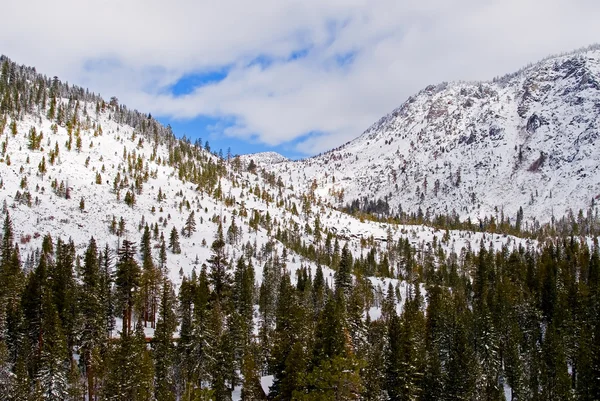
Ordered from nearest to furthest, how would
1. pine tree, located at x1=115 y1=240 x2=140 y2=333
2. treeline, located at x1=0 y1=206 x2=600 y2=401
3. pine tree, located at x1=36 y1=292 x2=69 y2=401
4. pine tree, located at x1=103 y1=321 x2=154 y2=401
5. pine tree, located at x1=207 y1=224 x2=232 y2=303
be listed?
pine tree, located at x1=36 y1=292 x2=69 y2=401, treeline, located at x1=0 y1=206 x2=600 y2=401, pine tree, located at x1=103 y1=321 x2=154 y2=401, pine tree, located at x1=207 y1=224 x2=232 y2=303, pine tree, located at x1=115 y1=240 x2=140 y2=333

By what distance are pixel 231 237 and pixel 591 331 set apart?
141 metres

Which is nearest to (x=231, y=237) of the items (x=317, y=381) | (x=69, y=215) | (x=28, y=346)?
(x=69, y=215)

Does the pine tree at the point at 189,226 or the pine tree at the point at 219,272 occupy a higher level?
the pine tree at the point at 189,226

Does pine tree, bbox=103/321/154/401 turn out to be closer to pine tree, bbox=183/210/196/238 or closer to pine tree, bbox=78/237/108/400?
pine tree, bbox=78/237/108/400

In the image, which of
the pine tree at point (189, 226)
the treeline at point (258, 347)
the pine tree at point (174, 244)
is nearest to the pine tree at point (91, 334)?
the treeline at point (258, 347)

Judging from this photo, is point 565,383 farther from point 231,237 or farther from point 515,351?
point 231,237

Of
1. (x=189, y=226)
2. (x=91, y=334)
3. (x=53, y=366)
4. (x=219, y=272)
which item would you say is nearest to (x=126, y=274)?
(x=91, y=334)

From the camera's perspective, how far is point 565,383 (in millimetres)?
62906

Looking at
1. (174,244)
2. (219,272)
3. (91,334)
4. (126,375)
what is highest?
(174,244)

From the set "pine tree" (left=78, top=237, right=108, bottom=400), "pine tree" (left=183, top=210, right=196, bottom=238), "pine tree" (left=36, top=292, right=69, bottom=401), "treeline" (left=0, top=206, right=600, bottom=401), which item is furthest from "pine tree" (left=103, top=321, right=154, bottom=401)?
"pine tree" (left=183, top=210, right=196, bottom=238)

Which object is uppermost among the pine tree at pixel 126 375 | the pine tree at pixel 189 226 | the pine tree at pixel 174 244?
the pine tree at pixel 189 226

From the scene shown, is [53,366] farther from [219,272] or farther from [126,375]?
[219,272]

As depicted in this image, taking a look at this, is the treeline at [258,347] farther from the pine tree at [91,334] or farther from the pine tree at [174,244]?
the pine tree at [174,244]

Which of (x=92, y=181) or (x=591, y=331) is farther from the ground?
(x=92, y=181)
